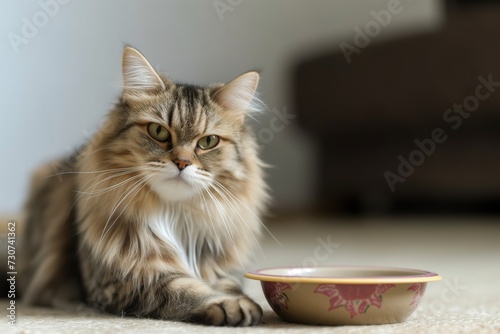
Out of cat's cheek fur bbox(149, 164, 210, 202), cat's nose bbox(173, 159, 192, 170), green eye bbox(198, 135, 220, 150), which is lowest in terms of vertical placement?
cat's cheek fur bbox(149, 164, 210, 202)

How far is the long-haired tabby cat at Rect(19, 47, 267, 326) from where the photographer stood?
1.26m

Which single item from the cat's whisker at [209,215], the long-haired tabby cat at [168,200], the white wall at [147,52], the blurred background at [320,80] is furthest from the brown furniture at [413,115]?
the cat's whisker at [209,215]

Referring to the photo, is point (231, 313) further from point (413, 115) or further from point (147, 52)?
point (147, 52)

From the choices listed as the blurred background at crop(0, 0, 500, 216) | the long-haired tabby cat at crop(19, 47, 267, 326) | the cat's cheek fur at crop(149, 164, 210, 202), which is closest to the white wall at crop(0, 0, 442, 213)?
the blurred background at crop(0, 0, 500, 216)

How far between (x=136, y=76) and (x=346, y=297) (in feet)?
2.04

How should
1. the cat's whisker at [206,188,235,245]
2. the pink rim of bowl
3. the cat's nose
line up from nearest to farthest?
the pink rim of bowl < the cat's nose < the cat's whisker at [206,188,235,245]

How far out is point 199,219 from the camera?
137 cm

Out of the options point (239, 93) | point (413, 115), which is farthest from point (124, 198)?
point (413, 115)

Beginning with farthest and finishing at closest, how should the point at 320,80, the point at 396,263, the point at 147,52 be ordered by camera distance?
the point at 320,80 → the point at 147,52 → the point at 396,263

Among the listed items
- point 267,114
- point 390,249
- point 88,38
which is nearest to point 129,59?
point 390,249

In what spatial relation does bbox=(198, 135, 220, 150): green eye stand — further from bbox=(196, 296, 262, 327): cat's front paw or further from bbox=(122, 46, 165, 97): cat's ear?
bbox=(196, 296, 262, 327): cat's front paw

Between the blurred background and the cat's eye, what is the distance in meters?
1.85

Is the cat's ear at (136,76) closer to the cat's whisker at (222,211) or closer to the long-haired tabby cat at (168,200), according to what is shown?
the long-haired tabby cat at (168,200)

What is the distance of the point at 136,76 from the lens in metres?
1.36
